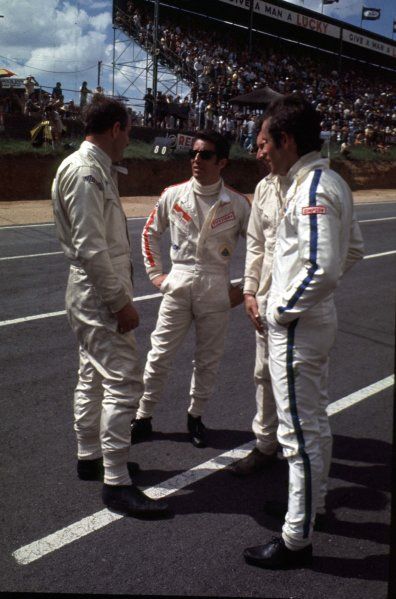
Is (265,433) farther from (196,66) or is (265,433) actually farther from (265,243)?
(196,66)

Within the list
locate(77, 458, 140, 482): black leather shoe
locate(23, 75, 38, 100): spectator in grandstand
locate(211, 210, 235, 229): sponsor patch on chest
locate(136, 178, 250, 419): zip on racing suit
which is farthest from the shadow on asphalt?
locate(23, 75, 38, 100): spectator in grandstand

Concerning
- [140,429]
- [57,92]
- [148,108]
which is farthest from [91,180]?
[148,108]

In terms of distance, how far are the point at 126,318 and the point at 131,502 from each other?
0.96m

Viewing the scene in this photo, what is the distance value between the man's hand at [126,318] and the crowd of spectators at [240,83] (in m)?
21.7

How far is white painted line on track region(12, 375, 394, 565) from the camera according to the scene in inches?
107

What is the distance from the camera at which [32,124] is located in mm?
20406

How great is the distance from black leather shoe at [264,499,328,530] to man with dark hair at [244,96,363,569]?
1.15 feet

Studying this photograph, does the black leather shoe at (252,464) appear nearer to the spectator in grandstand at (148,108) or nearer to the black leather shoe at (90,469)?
the black leather shoe at (90,469)

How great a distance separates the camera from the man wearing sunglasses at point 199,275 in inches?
148

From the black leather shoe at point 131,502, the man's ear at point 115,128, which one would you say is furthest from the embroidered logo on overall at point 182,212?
the black leather shoe at point 131,502

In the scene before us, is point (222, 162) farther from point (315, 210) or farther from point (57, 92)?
point (57, 92)

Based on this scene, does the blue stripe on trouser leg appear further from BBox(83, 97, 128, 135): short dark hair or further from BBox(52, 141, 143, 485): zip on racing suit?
BBox(83, 97, 128, 135): short dark hair

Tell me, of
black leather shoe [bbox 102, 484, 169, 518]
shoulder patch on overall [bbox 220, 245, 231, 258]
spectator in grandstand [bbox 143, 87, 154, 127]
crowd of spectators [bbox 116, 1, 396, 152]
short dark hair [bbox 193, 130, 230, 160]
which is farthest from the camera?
crowd of spectators [bbox 116, 1, 396, 152]

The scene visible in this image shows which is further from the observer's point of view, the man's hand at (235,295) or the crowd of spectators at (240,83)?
the crowd of spectators at (240,83)
